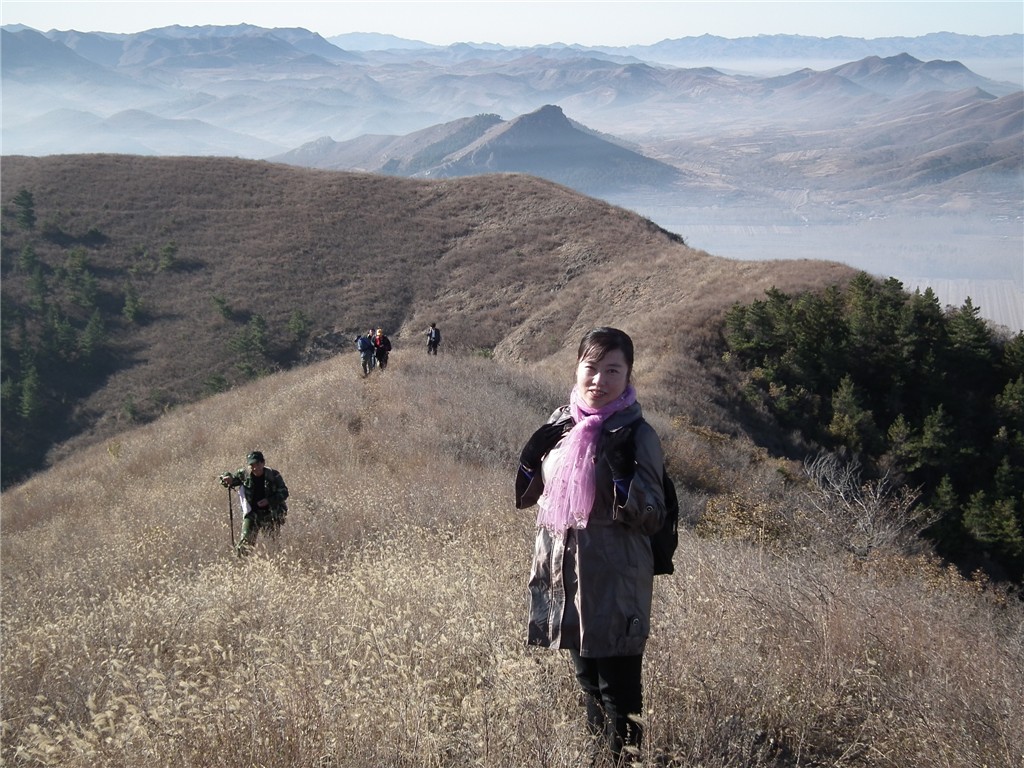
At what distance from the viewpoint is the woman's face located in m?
2.58

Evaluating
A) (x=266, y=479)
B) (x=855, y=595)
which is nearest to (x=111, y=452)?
(x=266, y=479)

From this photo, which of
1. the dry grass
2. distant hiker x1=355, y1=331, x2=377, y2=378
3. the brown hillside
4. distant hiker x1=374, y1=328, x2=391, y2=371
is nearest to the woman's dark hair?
the dry grass

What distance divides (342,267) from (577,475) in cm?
3859

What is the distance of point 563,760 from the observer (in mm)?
2273

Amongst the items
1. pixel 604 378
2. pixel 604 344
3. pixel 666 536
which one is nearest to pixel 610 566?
pixel 666 536

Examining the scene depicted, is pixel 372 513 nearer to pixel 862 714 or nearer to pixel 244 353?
pixel 862 714

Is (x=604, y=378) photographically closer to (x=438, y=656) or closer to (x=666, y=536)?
(x=666, y=536)

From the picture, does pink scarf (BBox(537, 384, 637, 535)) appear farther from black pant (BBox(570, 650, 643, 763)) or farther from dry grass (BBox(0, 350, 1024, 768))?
dry grass (BBox(0, 350, 1024, 768))

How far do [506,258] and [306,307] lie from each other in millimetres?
10711

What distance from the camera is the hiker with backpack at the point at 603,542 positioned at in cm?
249

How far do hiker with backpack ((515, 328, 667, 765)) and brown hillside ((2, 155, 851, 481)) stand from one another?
57.5ft

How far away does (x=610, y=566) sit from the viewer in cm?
251

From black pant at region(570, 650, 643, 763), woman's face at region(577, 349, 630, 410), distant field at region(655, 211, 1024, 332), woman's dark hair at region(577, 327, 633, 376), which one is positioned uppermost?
distant field at region(655, 211, 1024, 332)

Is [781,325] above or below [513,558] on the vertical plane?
above
